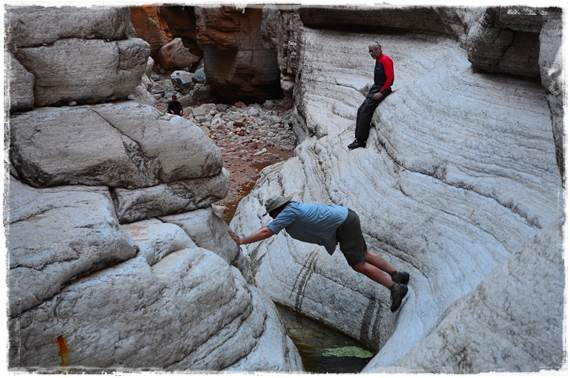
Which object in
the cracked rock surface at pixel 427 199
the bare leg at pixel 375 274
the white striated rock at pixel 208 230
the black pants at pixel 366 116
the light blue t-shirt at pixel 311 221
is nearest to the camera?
the cracked rock surface at pixel 427 199

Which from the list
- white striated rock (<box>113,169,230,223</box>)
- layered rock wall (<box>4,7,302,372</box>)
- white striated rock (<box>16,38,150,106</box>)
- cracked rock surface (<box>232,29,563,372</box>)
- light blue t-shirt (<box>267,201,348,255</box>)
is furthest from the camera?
light blue t-shirt (<box>267,201,348,255</box>)

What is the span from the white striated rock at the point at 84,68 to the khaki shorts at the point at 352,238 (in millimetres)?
2363

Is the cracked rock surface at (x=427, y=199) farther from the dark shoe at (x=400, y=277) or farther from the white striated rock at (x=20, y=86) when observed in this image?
the white striated rock at (x=20, y=86)

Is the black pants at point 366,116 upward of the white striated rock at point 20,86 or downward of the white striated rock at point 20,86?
downward

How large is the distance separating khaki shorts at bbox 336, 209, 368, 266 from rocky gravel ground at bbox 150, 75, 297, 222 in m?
4.59

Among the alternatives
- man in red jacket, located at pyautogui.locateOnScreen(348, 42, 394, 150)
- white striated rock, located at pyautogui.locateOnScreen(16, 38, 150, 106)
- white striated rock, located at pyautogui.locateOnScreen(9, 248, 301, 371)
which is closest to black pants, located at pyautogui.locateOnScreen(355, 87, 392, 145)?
man in red jacket, located at pyautogui.locateOnScreen(348, 42, 394, 150)

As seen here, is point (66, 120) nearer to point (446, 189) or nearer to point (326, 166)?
point (446, 189)

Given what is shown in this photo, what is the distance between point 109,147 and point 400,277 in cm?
310

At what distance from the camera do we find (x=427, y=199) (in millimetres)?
6570

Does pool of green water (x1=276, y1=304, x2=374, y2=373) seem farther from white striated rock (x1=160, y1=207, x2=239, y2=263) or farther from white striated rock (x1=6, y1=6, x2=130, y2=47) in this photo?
white striated rock (x1=6, y1=6, x2=130, y2=47)

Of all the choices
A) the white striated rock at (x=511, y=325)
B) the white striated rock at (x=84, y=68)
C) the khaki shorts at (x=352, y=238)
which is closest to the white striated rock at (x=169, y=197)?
the white striated rock at (x=84, y=68)

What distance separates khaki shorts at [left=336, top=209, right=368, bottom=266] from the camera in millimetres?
5828

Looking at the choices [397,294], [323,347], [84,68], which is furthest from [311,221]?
[84,68]

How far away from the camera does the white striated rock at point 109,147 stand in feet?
15.1
